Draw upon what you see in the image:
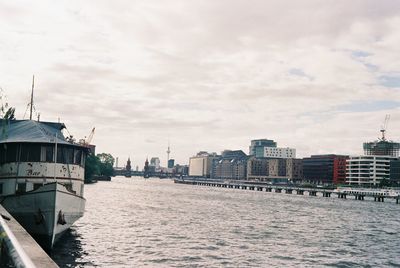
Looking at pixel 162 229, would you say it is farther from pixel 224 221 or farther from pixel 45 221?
pixel 45 221

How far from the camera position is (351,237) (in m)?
52.9

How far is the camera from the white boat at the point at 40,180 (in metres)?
29.8

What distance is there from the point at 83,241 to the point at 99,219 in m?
20.1

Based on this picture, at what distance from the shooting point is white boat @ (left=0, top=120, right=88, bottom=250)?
97.9 feet

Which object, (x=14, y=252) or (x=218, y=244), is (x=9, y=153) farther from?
(x=14, y=252)

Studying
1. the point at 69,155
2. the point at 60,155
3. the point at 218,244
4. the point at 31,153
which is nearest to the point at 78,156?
the point at 69,155

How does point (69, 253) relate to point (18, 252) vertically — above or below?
below

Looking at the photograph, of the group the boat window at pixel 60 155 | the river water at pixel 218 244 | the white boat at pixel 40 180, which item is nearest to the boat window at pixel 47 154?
the white boat at pixel 40 180

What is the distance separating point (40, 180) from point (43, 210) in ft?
15.8

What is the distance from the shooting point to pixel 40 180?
112ft

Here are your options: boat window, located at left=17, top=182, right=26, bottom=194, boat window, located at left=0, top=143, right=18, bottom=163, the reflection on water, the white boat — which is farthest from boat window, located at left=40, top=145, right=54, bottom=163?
the reflection on water

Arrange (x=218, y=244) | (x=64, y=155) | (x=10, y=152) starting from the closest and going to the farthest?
(x=10, y=152) → (x=64, y=155) → (x=218, y=244)

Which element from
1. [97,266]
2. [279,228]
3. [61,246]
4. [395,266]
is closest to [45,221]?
[97,266]

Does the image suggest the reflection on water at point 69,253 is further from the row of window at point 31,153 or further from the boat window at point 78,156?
the row of window at point 31,153
